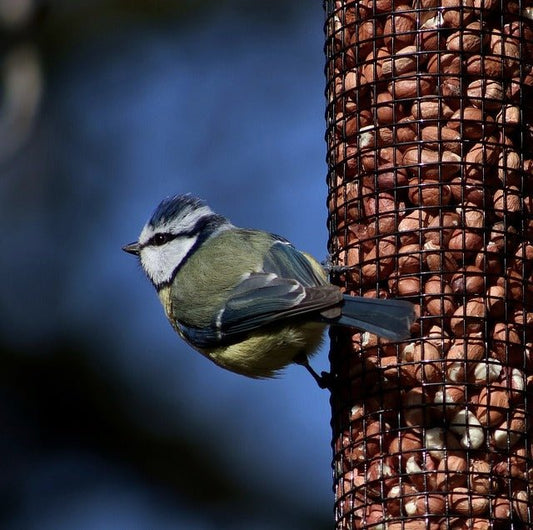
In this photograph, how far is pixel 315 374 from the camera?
4.24 metres

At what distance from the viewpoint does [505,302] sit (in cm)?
385

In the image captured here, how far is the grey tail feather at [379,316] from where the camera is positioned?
3.68 meters

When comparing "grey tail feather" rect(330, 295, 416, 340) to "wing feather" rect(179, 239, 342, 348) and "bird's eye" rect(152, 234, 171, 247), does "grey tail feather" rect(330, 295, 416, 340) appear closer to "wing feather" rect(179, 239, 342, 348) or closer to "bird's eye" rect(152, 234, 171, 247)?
"wing feather" rect(179, 239, 342, 348)

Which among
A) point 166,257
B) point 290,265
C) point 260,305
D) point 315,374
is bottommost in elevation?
point 315,374

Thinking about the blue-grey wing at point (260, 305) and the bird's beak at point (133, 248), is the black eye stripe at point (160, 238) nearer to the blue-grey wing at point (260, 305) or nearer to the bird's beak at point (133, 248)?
the bird's beak at point (133, 248)

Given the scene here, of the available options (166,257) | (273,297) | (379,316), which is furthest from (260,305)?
(166,257)

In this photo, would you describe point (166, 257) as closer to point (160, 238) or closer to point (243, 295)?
point (160, 238)

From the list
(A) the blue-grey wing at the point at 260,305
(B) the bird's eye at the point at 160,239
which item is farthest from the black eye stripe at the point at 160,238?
(A) the blue-grey wing at the point at 260,305

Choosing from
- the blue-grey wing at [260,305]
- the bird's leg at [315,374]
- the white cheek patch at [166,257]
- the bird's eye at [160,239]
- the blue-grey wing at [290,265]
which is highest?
the bird's eye at [160,239]

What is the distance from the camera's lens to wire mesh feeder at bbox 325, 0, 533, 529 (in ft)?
12.2

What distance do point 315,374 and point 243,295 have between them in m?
0.38

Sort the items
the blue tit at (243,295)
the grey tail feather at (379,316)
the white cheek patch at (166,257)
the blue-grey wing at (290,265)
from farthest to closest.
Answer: the white cheek patch at (166,257) < the blue-grey wing at (290,265) < the blue tit at (243,295) < the grey tail feather at (379,316)

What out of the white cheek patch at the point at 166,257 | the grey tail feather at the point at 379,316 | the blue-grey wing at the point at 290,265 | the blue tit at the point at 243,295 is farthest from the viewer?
the white cheek patch at the point at 166,257

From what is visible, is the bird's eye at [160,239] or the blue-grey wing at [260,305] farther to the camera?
the bird's eye at [160,239]
